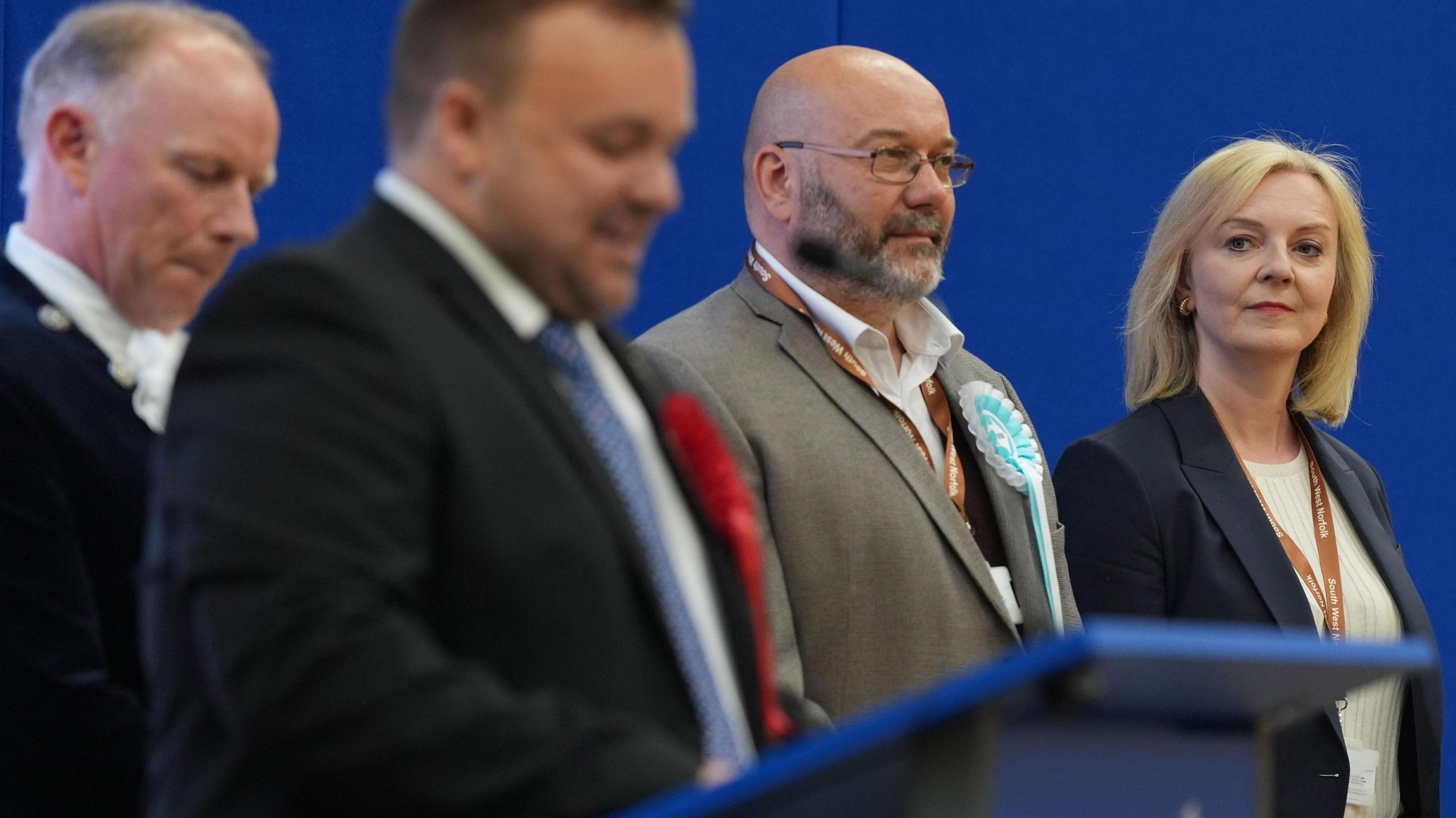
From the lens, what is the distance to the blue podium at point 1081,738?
1045 millimetres

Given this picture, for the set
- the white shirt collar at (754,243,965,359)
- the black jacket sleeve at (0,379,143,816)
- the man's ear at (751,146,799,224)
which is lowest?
the black jacket sleeve at (0,379,143,816)

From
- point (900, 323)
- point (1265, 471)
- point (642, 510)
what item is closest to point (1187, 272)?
point (1265, 471)

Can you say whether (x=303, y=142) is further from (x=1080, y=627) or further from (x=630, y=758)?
(x=630, y=758)

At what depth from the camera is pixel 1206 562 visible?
2896mm

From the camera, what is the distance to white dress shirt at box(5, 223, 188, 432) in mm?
1772

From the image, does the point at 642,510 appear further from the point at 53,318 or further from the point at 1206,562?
the point at 1206,562

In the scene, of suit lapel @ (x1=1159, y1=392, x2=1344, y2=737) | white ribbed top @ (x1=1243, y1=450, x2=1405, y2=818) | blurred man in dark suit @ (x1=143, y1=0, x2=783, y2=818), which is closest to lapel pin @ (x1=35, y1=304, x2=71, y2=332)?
blurred man in dark suit @ (x1=143, y1=0, x2=783, y2=818)

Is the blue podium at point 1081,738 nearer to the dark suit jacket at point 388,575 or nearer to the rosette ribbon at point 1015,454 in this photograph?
the dark suit jacket at point 388,575

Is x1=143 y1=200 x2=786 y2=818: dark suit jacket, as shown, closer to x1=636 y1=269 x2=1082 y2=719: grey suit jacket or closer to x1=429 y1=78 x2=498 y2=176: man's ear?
x1=429 y1=78 x2=498 y2=176: man's ear

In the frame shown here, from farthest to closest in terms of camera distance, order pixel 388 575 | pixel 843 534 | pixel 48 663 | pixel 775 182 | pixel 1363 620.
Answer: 1. pixel 1363 620
2. pixel 775 182
3. pixel 843 534
4. pixel 48 663
5. pixel 388 575

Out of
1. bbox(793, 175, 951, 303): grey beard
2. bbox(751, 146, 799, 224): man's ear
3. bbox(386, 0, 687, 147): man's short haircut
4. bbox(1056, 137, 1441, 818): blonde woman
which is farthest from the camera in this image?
bbox(1056, 137, 1441, 818): blonde woman

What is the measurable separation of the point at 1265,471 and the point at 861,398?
0.95 metres

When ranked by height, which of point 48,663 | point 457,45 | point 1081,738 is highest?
point 457,45

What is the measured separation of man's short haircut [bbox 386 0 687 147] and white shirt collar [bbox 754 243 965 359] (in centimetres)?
128
